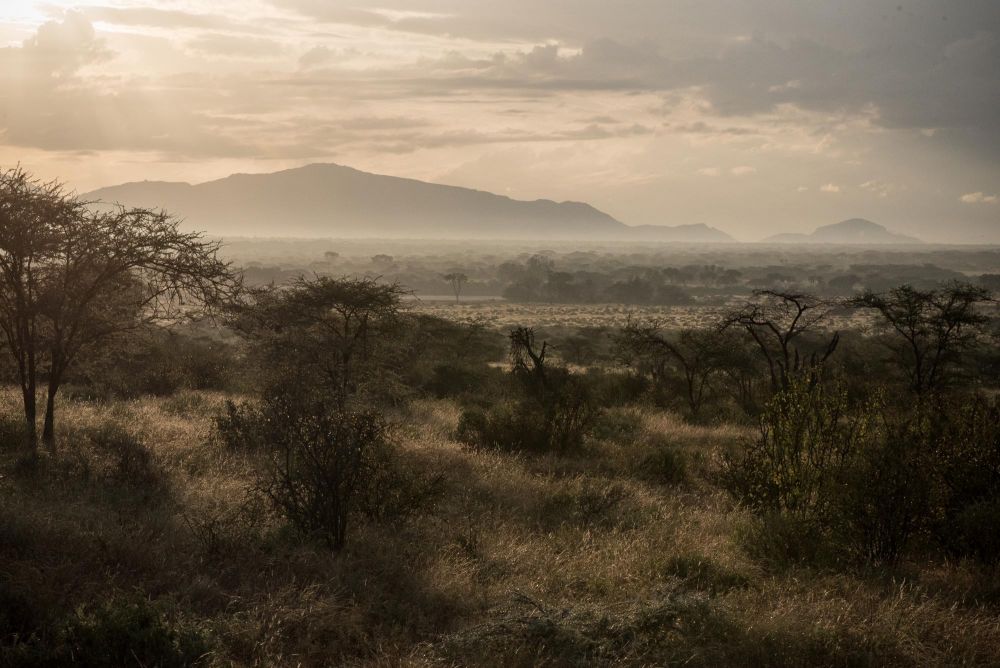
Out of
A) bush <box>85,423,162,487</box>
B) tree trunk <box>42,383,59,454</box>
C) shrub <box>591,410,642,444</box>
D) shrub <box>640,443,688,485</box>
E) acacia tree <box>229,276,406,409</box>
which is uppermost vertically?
acacia tree <box>229,276,406,409</box>

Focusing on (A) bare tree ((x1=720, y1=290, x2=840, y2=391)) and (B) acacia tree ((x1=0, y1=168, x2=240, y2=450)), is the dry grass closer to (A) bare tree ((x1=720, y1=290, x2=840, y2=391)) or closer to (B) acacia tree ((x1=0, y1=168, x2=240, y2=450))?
(B) acacia tree ((x1=0, y1=168, x2=240, y2=450))

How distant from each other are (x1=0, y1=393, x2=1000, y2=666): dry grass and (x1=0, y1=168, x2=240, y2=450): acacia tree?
2074 mm

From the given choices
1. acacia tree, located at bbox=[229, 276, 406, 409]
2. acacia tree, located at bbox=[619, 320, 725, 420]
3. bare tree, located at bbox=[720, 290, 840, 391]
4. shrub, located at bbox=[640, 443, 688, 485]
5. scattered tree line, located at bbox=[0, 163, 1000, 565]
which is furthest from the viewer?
acacia tree, located at bbox=[619, 320, 725, 420]

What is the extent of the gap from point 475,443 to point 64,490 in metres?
7.11

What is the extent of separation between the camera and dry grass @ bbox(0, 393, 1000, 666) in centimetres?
Result: 605

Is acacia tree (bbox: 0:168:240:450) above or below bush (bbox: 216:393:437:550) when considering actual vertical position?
above

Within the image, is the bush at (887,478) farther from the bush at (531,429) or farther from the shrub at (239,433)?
the shrub at (239,433)

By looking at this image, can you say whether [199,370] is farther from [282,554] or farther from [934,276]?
[934,276]

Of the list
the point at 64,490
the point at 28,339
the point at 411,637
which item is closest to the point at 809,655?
the point at 411,637

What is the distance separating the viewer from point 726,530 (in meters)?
9.59

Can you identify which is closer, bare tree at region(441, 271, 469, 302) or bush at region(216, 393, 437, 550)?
bush at region(216, 393, 437, 550)

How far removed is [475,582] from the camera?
7395mm

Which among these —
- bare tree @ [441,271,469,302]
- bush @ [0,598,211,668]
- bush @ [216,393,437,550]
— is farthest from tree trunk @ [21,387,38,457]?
bare tree @ [441,271,469,302]

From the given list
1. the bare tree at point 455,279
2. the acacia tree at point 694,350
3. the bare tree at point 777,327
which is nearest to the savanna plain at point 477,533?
the bare tree at point 777,327
